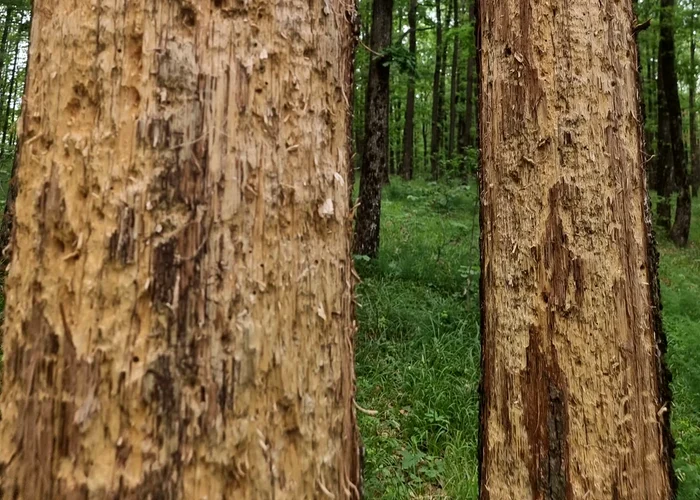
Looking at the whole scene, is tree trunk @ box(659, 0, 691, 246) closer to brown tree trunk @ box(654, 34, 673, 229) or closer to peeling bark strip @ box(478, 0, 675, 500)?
brown tree trunk @ box(654, 34, 673, 229)

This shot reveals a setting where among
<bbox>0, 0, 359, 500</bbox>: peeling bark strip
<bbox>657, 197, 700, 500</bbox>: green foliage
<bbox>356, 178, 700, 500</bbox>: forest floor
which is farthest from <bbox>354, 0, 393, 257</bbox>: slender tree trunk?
<bbox>0, 0, 359, 500</bbox>: peeling bark strip

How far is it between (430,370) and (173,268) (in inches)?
167

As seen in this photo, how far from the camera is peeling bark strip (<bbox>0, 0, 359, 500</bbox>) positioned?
108cm

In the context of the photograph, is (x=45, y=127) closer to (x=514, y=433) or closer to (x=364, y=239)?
(x=514, y=433)

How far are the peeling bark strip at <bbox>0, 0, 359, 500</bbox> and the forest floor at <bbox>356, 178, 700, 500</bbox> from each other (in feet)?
8.96

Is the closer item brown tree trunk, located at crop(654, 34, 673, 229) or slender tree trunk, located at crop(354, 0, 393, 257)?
slender tree trunk, located at crop(354, 0, 393, 257)

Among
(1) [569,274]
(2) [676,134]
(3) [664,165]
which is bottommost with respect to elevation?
(1) [569,274]

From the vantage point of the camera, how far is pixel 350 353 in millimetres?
1310

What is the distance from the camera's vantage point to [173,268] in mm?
1113

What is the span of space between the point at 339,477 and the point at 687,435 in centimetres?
433

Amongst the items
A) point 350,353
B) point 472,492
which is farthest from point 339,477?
point 472,492

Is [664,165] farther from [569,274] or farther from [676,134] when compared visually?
[569,274]

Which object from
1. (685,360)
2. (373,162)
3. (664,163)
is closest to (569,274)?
(685,360)

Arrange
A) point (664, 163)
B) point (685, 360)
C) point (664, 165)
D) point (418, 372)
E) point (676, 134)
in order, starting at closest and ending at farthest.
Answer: point (418, 372)
point (685, 360)
point (676, 134)
point (664, 165)
point (664, 163)
